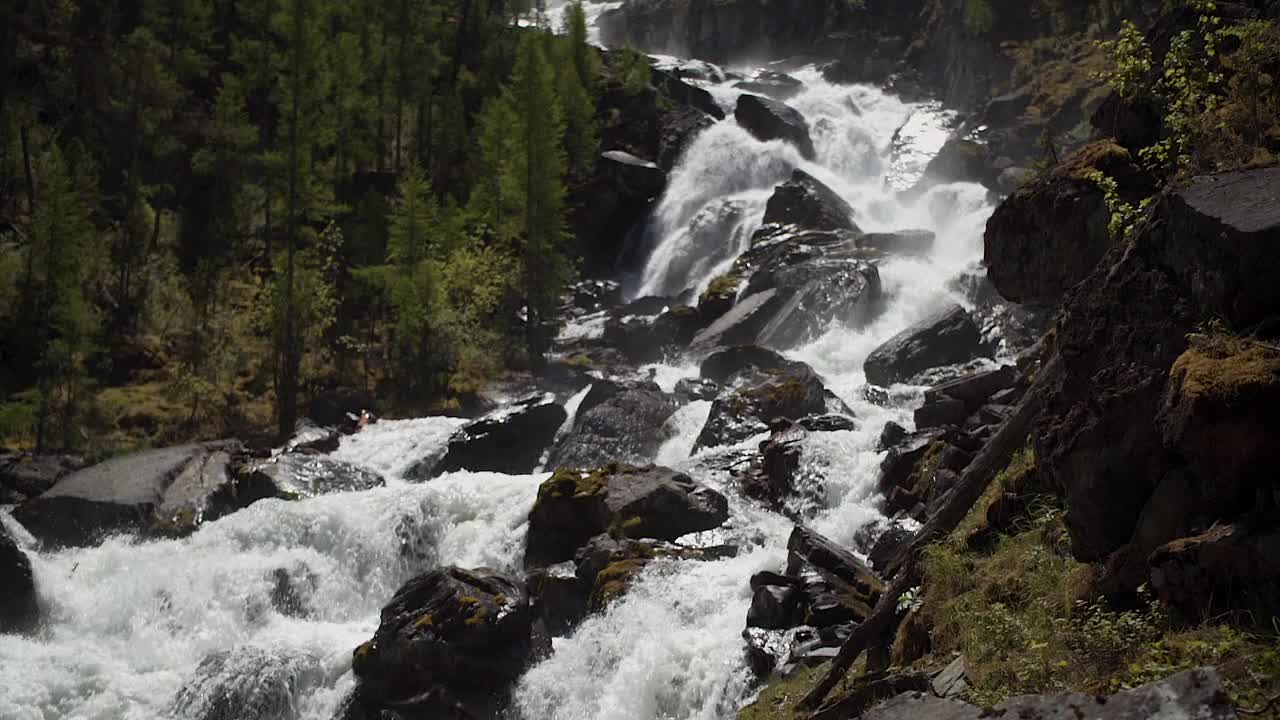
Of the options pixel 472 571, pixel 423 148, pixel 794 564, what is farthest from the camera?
pixel 423 148

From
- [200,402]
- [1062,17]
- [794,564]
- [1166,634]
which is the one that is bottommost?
[200,402]

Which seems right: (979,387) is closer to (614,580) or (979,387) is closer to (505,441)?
(614,580)

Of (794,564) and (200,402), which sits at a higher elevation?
(794,564)

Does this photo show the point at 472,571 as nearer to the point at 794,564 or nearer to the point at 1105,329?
the point at 794,564

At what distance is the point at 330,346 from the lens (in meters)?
42.3

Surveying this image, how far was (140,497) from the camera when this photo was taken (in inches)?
952

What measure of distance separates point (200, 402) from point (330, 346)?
23.7 feet

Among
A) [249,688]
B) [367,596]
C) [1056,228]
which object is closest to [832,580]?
[1056,228]

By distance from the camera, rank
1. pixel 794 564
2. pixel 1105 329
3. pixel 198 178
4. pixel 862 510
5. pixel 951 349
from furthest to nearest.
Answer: pixel 198 178 → pixel 951 349 → pixel 862 510 → pixel 794 564 → pixel 1105 329

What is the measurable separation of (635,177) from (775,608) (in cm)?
4278

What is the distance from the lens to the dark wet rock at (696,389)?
30641 mm

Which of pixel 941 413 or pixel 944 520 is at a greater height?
pixel 944 520

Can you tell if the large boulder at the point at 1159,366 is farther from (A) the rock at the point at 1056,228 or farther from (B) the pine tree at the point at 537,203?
(B) the pine tree at the point at 537,203

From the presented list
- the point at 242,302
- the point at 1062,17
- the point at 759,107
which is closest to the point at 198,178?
the point at 242,302
